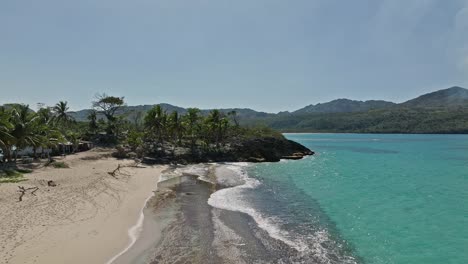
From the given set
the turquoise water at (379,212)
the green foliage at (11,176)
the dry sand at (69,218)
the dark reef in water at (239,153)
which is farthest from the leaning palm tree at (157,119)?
the dry sand at (69,218)

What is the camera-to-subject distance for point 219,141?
292 feet

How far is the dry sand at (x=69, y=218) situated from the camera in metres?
16.4

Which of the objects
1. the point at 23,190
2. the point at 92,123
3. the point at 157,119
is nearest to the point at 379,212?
the point at 23,190

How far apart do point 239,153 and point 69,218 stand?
5658 centimetres

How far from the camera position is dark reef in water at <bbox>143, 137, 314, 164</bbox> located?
69.6m

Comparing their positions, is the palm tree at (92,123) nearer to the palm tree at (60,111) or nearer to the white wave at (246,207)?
the palm tree at (60,111)

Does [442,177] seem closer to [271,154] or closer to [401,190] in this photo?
[401,190]

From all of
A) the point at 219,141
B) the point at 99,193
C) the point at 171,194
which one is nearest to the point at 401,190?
the point at 171,194

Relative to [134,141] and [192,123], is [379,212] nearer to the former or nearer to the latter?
[134,141]

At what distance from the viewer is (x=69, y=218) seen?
879 inches

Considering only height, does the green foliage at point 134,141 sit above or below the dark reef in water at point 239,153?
above

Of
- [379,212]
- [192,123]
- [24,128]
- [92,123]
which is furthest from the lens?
[192,123]

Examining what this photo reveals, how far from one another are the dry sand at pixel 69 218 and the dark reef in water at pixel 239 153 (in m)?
29.5

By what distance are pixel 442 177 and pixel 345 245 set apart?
3848 centimetres
